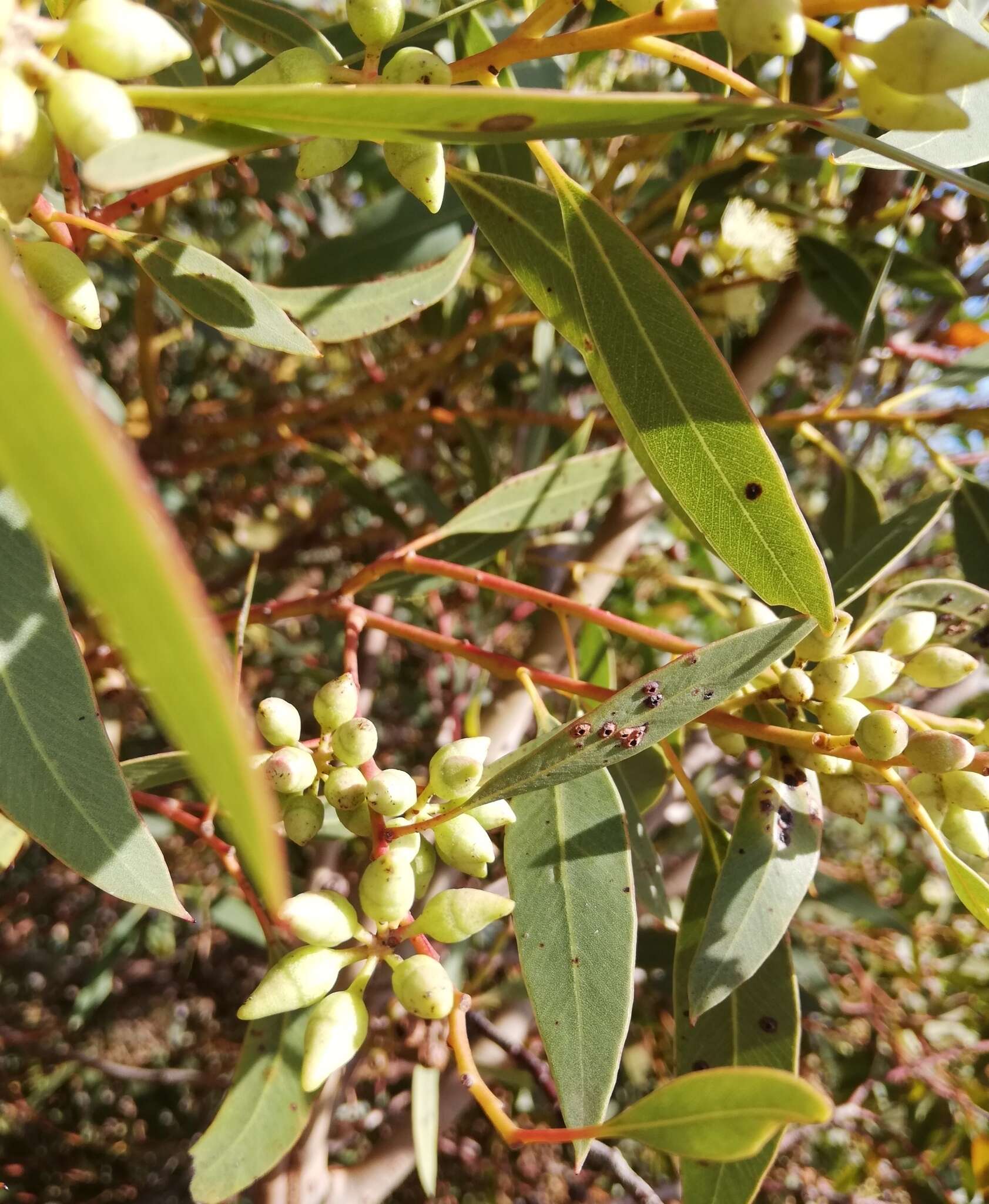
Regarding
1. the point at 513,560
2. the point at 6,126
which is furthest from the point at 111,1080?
the point at 6,126

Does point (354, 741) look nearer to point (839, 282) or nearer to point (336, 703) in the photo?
point (336, 703)

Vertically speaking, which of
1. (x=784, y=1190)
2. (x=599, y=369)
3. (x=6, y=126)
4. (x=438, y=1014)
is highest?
(x=6, y=126)

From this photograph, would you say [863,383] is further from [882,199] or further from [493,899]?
[493,899]

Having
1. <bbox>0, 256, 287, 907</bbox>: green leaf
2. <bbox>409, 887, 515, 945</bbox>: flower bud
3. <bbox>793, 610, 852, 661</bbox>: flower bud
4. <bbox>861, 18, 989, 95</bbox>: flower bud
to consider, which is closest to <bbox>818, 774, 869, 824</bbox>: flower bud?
<bbox>793, 610, 852, 661</bbox>: flower bud

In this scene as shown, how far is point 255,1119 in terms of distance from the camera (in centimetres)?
87

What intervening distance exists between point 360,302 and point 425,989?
2.19 feet

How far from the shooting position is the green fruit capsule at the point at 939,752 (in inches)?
23.4

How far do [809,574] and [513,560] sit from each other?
30.2 inches

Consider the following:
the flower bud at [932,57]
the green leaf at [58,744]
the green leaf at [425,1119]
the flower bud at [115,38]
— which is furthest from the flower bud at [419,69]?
the green leaf at [425,1119]

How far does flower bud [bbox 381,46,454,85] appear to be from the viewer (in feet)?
1.77

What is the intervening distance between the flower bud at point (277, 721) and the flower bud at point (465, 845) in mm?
148

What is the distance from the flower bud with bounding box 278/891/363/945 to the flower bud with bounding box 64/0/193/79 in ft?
1.57

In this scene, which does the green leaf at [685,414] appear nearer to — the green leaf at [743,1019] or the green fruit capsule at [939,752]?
the green fruit capsule at [939,752]

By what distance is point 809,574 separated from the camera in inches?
24.3
